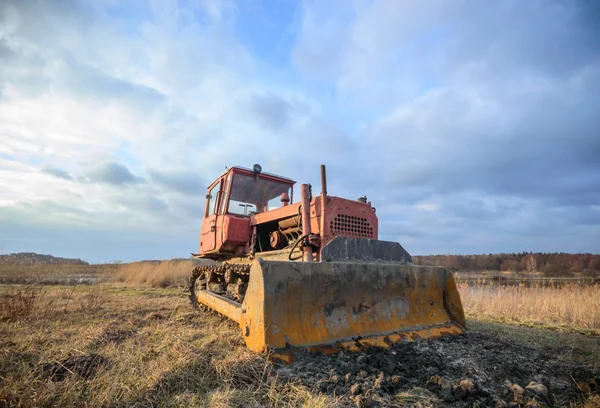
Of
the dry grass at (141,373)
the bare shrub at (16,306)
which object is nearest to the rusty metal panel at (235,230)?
the dry grass at (141,373)

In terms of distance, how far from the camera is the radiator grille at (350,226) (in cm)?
474

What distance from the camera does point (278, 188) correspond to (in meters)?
7.04

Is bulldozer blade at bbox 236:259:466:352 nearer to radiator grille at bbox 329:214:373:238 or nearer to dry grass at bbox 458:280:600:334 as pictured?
radiator grille at bbox 329:214:373:238

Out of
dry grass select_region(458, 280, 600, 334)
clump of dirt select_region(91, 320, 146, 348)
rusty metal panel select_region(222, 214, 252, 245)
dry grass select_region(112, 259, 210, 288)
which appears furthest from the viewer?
dry grass select_region(112, 259, 210, 288)

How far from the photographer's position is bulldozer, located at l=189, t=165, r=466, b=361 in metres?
3.19

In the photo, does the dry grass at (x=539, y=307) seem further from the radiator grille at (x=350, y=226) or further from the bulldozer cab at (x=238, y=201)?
the bulldozer cab at (x=238, y=201)

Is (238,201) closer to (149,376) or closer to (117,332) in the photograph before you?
(117,332)

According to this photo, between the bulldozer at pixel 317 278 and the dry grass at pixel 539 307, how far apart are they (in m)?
4.42

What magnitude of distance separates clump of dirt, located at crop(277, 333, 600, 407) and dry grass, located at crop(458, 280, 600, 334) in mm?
4679

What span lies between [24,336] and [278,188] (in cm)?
463

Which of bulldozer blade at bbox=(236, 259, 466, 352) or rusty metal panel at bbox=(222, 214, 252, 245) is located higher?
rusty metal panel at bbox=(222, 214, 252, 245)

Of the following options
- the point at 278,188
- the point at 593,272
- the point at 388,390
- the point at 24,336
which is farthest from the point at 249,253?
the point at 593,272

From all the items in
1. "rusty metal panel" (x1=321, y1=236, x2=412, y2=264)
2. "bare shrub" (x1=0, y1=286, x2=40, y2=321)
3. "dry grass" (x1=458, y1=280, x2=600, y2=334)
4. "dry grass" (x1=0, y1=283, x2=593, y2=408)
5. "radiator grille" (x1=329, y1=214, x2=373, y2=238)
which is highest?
"radiator grille" (x1=329, y1=214, x2=373, y2=238)

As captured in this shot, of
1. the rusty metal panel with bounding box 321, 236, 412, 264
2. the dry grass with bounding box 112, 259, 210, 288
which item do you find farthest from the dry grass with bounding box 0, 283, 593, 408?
the dry grass with bounding box 112, 259, 210, 288
